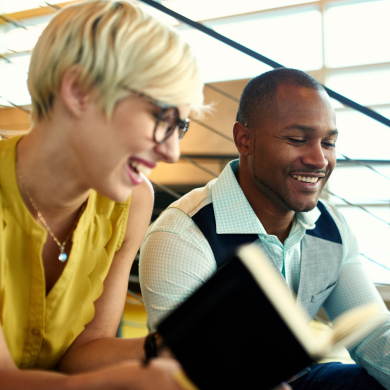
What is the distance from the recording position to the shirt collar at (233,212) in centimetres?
126

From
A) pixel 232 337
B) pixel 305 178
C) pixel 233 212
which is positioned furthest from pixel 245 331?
pixel 305 178

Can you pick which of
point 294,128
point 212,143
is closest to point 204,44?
point 212,143

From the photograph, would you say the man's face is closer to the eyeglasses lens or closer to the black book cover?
the eyeglasses lens

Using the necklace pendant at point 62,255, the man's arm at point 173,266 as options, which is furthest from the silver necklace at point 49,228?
the man's arm at point 173,266

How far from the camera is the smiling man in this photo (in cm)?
121

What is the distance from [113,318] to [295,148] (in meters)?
0.72

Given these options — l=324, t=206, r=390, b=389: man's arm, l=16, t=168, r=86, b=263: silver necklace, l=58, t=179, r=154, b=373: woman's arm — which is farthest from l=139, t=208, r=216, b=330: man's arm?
l=324, t=206, r=390, b=389: man's arm

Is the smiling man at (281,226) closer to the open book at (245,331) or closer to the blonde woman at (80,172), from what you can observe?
the blonde woman at (80,172)

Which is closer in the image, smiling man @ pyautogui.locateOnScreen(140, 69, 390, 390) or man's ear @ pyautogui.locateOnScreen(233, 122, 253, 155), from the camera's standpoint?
smiling man @ pyautogui.locateOnScreen(140, 69, 390, 390)

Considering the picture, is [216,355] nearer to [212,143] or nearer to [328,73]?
[328,73]

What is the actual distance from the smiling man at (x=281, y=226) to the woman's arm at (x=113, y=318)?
0.41ft

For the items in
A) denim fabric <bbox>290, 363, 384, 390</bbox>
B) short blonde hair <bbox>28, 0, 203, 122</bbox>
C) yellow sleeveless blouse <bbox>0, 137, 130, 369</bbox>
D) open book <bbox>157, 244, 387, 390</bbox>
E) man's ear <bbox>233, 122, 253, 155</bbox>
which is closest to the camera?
open book <bbox>157, 244, 387, 390</bbox>

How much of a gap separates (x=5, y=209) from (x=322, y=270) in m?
0.96

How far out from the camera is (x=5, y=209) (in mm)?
881
